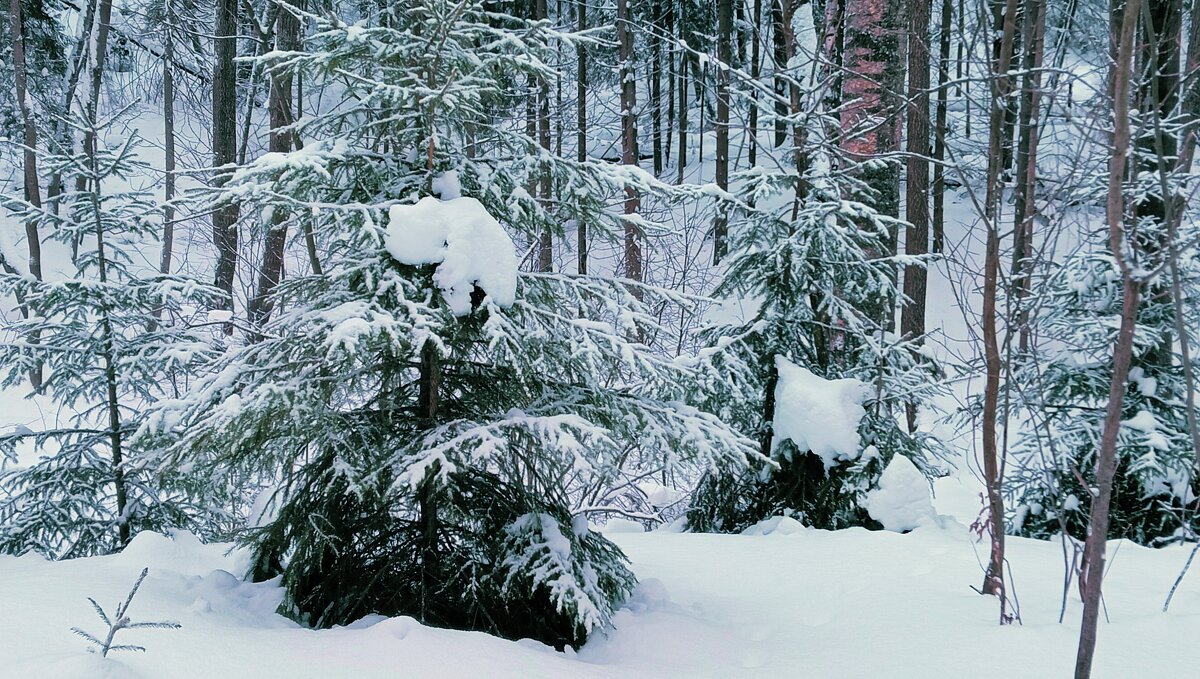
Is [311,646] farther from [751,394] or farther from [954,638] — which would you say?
[751,394]

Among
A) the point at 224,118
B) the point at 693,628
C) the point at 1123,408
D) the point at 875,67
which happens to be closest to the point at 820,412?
the point at 1123,408

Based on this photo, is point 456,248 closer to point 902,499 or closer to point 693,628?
point 693,628

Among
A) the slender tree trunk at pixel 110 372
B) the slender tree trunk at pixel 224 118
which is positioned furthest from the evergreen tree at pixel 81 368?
the slender tree trunk at pixel 224 118

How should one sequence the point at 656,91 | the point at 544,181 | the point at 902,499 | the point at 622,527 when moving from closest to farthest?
the point at 544,181, the point at 902,499, the point at 622,527, the point at 656,91

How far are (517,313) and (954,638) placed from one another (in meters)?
2.62

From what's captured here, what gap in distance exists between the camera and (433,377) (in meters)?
4.29

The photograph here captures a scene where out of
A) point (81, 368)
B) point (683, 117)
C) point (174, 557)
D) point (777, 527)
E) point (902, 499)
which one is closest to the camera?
point (174, 557)

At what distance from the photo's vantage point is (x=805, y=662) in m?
3.82

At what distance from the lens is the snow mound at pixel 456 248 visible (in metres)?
3.90

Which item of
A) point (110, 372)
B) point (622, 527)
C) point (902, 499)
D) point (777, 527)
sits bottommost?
point (622, 527)

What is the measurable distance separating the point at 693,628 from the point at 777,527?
113 inches

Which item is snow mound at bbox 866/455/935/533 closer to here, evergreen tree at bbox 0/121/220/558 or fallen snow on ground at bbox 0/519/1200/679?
fallen snow on ground at bbox 0/519/1200/679

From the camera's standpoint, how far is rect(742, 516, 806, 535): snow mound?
6930 millimetres

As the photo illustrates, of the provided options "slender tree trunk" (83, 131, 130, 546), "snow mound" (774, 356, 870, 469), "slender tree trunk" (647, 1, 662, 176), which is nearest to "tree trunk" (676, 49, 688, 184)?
"slender tree trunk" (647, 1, 662, 176)
